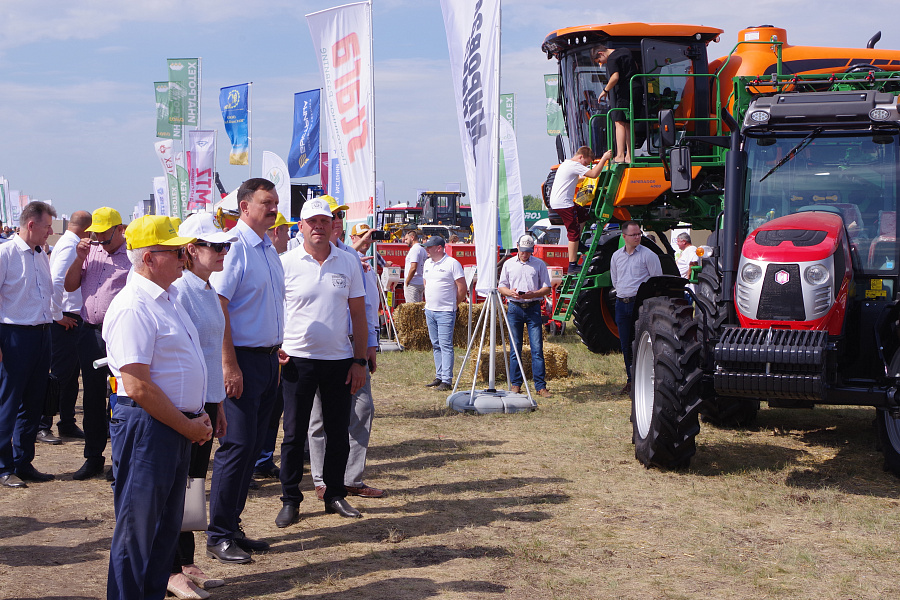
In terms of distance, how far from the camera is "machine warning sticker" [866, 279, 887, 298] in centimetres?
631

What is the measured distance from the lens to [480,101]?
29.6 feet

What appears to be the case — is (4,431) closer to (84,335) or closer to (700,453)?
(84,335)

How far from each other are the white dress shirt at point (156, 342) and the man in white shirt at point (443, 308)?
7.48 m

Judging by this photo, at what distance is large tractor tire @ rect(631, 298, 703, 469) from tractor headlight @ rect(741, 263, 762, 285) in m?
0.50

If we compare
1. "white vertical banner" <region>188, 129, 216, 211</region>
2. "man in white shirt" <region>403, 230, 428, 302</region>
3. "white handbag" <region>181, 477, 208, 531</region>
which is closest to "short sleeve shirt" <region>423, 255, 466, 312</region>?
"man in white shirt" <region>403, 230, 428, 302</region>

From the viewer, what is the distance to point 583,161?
11.8 meters

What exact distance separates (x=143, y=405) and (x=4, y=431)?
150 inches

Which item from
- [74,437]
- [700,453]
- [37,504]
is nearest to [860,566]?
[700,453]

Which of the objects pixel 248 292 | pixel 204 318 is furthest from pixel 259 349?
pixel 204 318

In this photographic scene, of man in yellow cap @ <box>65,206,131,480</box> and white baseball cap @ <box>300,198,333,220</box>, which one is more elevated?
white baseball cap @ <box>300,198,333,220</box>

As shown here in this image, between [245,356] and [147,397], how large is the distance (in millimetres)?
1536

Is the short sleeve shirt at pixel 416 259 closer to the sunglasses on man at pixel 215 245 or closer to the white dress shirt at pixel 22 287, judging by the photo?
the white dress shirt at pixel 22 287

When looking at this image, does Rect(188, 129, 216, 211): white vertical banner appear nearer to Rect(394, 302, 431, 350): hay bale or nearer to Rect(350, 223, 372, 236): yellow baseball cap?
Rect(394, 302, 431, 350): hay bale

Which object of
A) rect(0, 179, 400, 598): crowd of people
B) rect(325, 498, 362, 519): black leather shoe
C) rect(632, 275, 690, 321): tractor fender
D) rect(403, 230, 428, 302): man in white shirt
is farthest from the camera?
rect(403, 230, 428, 302): man in white shirt
